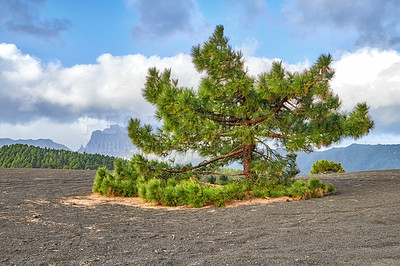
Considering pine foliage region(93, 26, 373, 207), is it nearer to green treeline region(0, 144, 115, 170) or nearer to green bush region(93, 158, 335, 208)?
green bush region(93, 158, 335, 208)

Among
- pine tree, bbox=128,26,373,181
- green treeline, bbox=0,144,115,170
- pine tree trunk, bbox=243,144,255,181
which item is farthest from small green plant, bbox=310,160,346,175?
green treeline, bbox=0,144,115,170

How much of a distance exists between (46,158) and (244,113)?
21.5 metres

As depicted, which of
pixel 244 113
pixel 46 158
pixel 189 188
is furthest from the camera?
pixel 46 158

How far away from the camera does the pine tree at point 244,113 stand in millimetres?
6828

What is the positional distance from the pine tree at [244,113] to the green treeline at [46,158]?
16.7m

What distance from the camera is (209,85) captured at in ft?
23.4

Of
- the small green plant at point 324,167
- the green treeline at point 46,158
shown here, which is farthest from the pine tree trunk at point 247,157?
the green treeline at point 46,158

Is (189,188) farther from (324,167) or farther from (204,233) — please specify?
(324,167)

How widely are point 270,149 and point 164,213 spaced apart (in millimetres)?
3336

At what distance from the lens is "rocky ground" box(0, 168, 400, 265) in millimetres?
3012

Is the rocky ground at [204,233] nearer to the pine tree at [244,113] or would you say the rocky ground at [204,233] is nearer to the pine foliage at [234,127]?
the pine foliage at [234,127]

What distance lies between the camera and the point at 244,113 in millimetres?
7547

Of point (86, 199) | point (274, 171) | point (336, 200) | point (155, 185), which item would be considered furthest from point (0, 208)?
point (336, 200)

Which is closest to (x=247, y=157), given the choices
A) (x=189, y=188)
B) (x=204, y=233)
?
(x=189, y=188)
